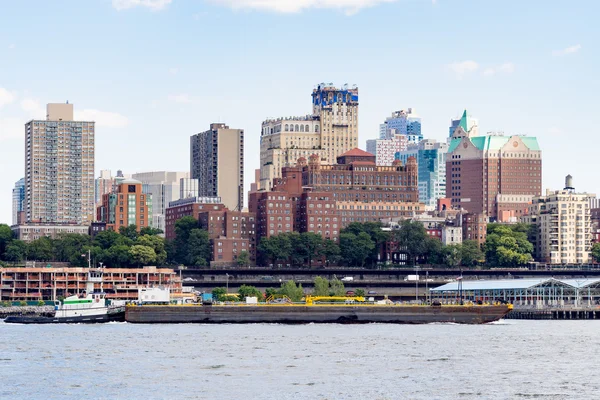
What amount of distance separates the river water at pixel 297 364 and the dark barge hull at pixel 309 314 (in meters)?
19.9

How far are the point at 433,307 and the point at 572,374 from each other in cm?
8234

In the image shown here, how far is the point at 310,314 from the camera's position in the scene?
7795 inches

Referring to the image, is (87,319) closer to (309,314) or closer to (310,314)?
(309,314)

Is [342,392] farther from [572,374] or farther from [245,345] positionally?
[245,345]

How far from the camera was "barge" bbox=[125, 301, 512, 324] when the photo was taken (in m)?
198

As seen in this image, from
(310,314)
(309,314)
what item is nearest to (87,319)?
(309,314)

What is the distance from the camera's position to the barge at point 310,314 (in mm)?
197625

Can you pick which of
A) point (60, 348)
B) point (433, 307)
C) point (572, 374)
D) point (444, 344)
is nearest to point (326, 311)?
point (433, 307)

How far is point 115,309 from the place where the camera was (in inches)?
7864

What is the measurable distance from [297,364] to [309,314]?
74.8 m

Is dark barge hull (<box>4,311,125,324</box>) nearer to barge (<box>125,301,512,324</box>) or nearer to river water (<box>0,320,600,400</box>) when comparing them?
barge (<box>125,301,512,324</box>)

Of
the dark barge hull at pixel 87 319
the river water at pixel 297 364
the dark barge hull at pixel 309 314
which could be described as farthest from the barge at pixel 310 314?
the river water at pixel 297 364

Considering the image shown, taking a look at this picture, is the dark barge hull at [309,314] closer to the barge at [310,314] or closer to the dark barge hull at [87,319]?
the barge at [310,314]

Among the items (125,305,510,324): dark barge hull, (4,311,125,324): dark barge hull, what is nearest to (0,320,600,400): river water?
(125,305,510,324): dark barge hull
